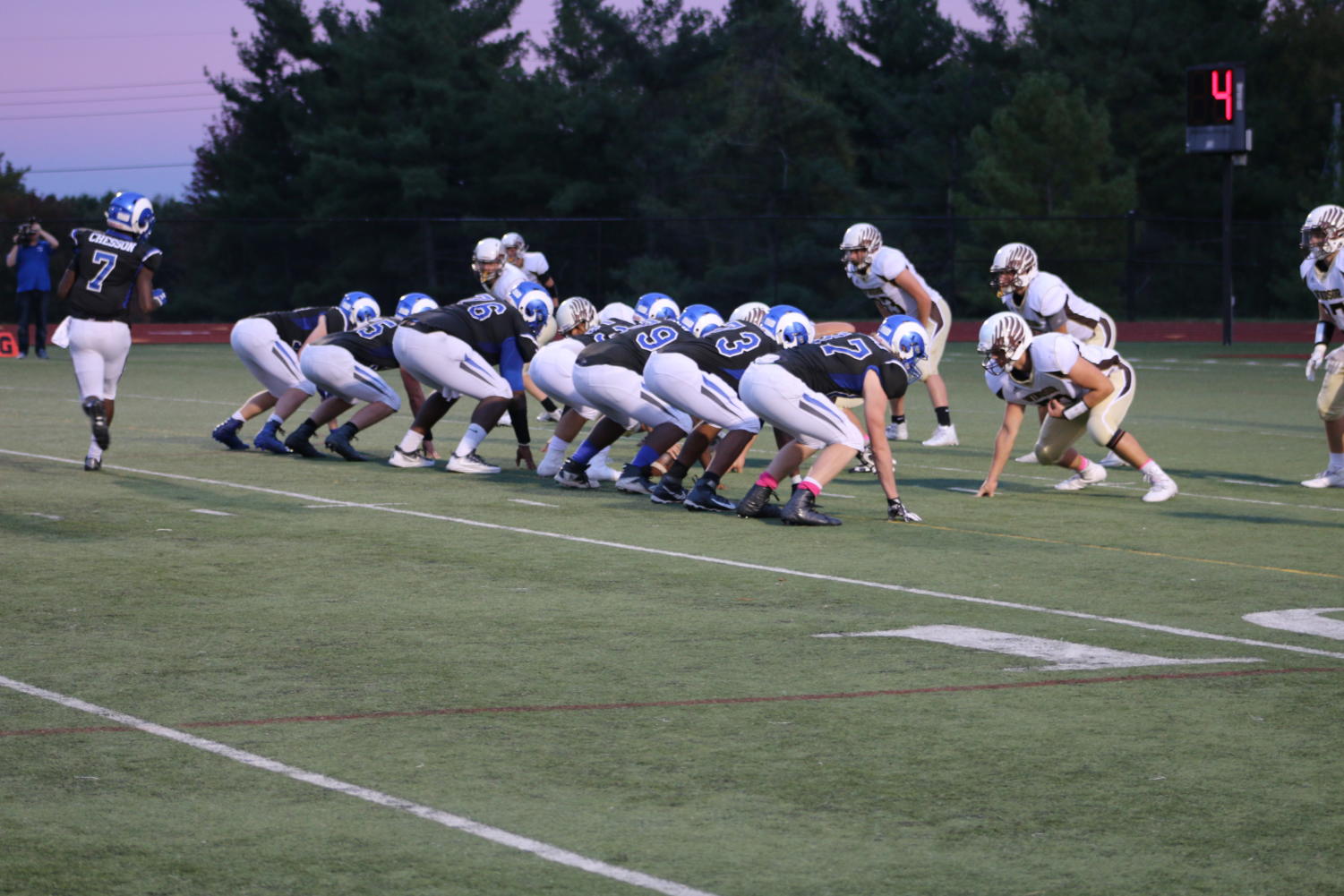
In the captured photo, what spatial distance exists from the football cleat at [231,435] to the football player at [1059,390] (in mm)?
6081

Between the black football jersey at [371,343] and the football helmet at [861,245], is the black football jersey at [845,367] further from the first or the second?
the football helmet at [861,245]

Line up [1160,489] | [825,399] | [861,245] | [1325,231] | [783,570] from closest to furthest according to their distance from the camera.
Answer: [783,570] → [825,399] → [1160,489] → [1325,231] → [861,245]

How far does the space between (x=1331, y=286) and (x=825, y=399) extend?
4.48 m

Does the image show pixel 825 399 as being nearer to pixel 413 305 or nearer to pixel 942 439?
pixel 413 305

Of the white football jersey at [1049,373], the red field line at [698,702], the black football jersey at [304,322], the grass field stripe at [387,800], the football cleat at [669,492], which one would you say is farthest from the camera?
the black football jersey at [304,322]

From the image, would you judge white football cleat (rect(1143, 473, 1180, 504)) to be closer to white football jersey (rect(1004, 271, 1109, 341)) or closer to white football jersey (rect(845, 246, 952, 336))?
white football jersey (rect(1004, 271, 1109, 341))

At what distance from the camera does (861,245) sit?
15117 mm

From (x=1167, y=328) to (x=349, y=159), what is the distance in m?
21.9

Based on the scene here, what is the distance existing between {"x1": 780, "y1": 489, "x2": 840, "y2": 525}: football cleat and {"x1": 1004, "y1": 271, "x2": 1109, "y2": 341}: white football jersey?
10.2 feet

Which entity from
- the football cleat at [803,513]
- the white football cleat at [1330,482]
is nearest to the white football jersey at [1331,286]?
the white football cleat at [1330,482]

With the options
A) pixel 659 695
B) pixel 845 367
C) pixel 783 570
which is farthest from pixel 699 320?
pixel 659 695

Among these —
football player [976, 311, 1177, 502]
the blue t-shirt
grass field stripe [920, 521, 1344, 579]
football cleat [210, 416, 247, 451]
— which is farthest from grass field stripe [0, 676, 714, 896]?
the blue t-shirt

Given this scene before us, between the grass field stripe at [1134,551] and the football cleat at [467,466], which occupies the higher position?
the football cleat at [467,466]

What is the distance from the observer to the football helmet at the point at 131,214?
1240cm
